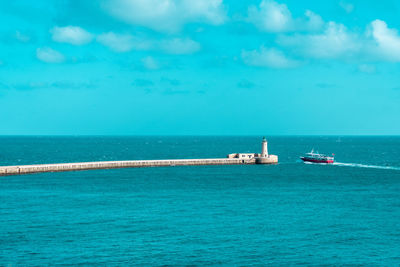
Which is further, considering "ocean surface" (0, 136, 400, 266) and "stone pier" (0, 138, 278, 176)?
"stone pier" (0, 138, 278, 176)

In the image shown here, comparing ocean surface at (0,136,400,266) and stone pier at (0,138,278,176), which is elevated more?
stone pier at (0,138,278,176)

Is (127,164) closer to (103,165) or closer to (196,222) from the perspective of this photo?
(103,165)

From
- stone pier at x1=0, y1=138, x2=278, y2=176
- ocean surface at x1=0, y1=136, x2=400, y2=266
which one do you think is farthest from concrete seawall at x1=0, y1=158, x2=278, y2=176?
ocean surface at x1=0, y1=136, x2=400, y2=266

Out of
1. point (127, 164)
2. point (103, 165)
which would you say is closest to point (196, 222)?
point (103, 165)

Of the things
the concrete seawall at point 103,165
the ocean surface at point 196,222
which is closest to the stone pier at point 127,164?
the concrete seawall at point 103,165

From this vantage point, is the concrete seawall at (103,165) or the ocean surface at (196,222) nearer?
the ocean surface at (196,222)

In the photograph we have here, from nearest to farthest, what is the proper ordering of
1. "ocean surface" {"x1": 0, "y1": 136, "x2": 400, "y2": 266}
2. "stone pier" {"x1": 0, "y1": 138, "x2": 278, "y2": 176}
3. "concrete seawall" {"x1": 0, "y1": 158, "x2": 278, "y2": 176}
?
"ocean surface" {"x1": 0, "y1": 136, "x2": 400, "y2": 266} → "concrete seawall" {"x1": 0, "y1": 158, "x2": 278, "y2": 176} → "stone pier" {"x1": 0, "y1": 138, "x2": 278, "y2": 176}

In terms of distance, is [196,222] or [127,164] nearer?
[196,222]

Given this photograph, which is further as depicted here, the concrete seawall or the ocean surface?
the concrete seawall

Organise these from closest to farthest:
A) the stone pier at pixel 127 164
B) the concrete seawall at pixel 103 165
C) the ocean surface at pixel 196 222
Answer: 1. the ocean surface at pixel 196 222
2. the concrete seawall at pixel 103 165
3. the stone pier at pixel 127 164

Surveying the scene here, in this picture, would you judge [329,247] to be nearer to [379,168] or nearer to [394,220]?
[394,220]

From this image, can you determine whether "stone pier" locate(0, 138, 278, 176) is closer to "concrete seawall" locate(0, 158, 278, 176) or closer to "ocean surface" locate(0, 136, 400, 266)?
"concrete seawall" locate(0, 158, 278, 176)

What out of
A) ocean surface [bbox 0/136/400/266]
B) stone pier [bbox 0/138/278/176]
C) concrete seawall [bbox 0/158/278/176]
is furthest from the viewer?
stone pier [bbox 0/138/278/176]

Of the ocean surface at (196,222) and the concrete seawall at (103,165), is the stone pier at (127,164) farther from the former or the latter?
the ocean surface at (196,222)
